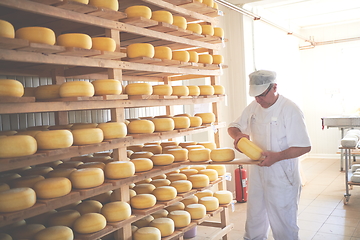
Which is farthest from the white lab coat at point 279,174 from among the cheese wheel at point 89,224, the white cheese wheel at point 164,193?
the cheese wheel at point 89,224

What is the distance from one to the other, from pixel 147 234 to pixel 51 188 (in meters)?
0.89

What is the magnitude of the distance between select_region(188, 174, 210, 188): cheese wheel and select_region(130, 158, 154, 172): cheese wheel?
64 centimetres

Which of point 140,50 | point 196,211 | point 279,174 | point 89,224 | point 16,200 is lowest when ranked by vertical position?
point 196,211

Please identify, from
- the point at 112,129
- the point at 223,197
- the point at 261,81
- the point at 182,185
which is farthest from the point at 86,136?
the point at 223,197

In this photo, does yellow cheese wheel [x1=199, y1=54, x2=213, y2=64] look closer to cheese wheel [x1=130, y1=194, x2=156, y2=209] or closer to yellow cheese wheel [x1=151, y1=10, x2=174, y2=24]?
yellow cheese wheel [x1=151, y1=10, x2=174, y2=24]

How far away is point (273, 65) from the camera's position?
24.6ft

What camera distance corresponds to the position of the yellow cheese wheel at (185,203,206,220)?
3.30 m

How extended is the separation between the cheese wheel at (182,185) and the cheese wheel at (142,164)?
0.42 m

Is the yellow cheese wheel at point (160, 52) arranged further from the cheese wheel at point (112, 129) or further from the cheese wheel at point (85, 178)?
the cheese wheel at point (85, 178)

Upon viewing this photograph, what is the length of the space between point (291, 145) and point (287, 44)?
603cm

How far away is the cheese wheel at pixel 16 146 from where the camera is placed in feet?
6.37

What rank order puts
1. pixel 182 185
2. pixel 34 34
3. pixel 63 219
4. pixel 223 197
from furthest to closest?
1. pixel 223 197
2. pixel 182 185
3. pixel 63 219
4. pixel 34 34

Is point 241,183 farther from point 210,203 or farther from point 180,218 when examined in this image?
point 180,218

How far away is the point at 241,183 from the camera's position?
5.42 m
